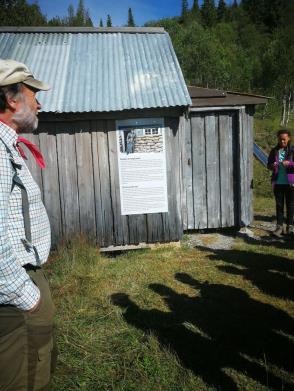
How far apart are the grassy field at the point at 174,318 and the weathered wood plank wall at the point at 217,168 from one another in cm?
118

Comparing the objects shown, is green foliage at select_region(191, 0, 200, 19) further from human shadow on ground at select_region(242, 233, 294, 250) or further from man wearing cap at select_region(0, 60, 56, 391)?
man wearing cap at select_region(0, 60, 56, 391)

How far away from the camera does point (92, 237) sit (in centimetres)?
619

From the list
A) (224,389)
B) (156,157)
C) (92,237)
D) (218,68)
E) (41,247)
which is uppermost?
(218,68)

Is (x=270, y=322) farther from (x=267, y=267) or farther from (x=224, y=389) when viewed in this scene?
(x=267, y=267)

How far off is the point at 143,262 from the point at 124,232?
2.28ft

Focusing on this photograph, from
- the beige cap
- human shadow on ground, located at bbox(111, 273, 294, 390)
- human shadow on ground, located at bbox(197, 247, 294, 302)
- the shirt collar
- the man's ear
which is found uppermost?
the beige cap

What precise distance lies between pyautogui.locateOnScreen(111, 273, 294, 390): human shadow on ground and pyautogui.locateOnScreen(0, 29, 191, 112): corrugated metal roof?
2.93m

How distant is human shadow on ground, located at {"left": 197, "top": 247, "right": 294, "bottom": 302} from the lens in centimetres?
477

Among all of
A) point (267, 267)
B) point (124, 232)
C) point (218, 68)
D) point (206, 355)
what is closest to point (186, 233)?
point (124, 232)

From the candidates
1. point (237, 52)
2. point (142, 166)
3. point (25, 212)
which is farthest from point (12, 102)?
point (237, 52)

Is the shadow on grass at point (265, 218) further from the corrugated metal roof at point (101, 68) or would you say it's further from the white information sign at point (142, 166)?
the corrugated metal roof at point (101, 68)

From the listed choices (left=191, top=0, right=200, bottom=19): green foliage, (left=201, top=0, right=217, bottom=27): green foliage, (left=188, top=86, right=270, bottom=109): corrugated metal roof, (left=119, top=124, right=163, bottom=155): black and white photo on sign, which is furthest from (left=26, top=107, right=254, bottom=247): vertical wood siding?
(left=191, top=0, right=200, bottom=19): green foliage

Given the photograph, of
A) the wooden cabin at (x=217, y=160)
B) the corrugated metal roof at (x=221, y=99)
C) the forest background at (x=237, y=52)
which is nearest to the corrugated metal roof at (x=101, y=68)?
the corrugated metal roof at (x=221, y=99)

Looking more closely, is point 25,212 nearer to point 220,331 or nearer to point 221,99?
point 220,331
